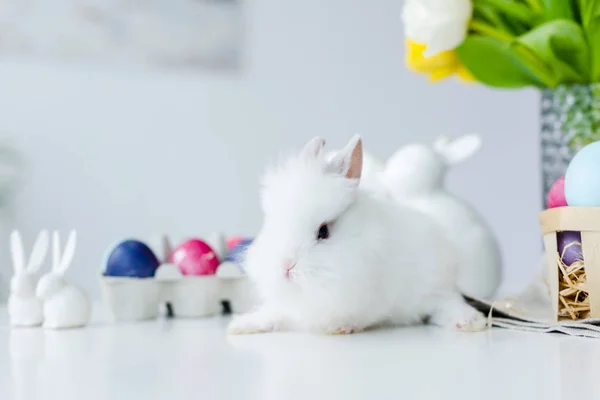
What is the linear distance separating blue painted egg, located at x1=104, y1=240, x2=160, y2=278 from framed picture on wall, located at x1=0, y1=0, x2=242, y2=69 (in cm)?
95

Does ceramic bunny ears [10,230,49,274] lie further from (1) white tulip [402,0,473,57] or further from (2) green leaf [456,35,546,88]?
(2) green leaf [456,35,546,88]

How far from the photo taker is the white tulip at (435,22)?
130 cm

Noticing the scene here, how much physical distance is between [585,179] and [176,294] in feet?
2.33

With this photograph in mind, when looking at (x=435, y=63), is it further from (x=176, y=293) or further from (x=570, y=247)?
(x=176, y=293)

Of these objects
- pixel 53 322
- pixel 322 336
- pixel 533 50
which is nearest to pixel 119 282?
pixel 53 322

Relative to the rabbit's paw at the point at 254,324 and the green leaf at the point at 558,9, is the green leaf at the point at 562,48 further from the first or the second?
the rabbit's paw at the point at 254,324

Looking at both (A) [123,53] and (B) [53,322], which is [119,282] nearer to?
(B) [53,322]

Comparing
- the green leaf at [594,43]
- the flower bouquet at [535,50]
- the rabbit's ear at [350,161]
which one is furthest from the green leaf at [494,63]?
the rabbit's ear at [350,161]

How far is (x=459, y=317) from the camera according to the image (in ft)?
3.43

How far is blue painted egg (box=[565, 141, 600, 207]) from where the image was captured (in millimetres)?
937

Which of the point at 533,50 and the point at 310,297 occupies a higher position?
the point at 533,50

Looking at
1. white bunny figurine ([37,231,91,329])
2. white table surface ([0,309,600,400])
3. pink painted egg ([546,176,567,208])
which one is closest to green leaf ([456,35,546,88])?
pink painted egg ([546,176,567,208])

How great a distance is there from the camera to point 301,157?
1.00 m

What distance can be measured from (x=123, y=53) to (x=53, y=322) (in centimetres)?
108
